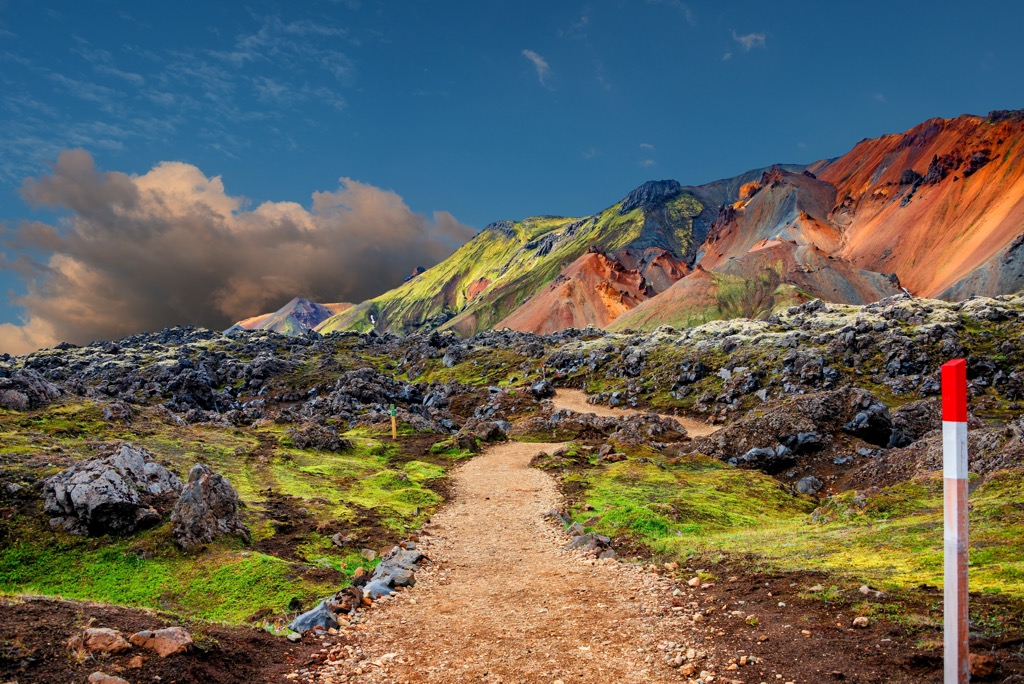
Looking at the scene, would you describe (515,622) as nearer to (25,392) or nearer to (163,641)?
(163,641)

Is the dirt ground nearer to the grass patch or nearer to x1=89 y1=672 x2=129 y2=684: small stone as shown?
x1=89 y1=672 x2=129 y2=684: small stone

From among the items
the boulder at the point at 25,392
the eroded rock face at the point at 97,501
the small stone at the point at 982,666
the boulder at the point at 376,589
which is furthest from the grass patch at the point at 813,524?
the boulder at the point at 25,392

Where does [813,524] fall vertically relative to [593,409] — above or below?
below

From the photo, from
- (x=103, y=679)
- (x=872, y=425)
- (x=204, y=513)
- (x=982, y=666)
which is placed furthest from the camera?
(x=872, y=425)

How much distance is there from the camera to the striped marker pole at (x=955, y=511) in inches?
241

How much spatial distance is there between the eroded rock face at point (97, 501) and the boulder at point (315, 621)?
29.9 feet

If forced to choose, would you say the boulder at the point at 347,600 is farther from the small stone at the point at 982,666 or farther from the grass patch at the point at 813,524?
the small stone at the point at 982,666

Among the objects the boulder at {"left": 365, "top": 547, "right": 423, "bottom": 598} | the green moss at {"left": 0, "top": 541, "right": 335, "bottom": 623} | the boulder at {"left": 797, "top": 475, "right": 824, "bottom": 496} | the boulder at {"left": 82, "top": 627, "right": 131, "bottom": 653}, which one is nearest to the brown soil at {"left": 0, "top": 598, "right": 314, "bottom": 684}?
the boulder at {"left": 82, "top": 627, "right": 131, "bottom": 653}

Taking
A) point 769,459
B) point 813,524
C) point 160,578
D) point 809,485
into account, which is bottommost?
point 160,578

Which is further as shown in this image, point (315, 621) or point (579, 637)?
point (315, 621)

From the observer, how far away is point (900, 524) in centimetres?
1591

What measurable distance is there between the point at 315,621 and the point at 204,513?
7.97 metres

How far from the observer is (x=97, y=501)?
18.1 m

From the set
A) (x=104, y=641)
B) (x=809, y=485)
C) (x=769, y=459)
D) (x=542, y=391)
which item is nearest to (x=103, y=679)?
(x=104, y=641)
